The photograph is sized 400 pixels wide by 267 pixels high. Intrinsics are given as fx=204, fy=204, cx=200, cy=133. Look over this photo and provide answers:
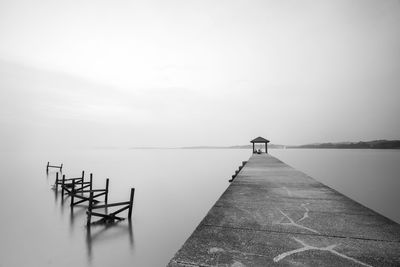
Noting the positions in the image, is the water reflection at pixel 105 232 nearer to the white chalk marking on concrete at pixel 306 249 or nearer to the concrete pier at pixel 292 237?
the concrete pier at pixel 292 237

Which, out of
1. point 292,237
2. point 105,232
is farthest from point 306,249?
point 105,232

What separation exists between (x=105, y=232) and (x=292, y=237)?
37.1 ft

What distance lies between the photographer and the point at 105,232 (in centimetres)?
1157

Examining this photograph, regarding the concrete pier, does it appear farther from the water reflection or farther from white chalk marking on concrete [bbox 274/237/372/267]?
the water reflection

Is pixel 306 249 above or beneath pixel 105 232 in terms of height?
above

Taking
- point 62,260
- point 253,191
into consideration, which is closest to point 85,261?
point 62,260

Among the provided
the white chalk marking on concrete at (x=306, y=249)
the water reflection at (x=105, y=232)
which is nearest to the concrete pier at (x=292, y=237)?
the white chalk marking on concrete at (x=306, y=249)

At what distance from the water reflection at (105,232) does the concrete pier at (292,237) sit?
27.8 feet

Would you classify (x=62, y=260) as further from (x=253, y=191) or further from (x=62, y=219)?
(x=253, y=191)

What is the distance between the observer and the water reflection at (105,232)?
423 inches

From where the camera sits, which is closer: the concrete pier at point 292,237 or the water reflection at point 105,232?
the concrete pier at point 292,237

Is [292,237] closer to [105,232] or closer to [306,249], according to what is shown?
[306,249]

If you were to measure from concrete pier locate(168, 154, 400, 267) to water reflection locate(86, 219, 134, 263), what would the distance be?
8469mm

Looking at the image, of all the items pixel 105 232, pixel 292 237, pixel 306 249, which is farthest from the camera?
pixel 105 232
